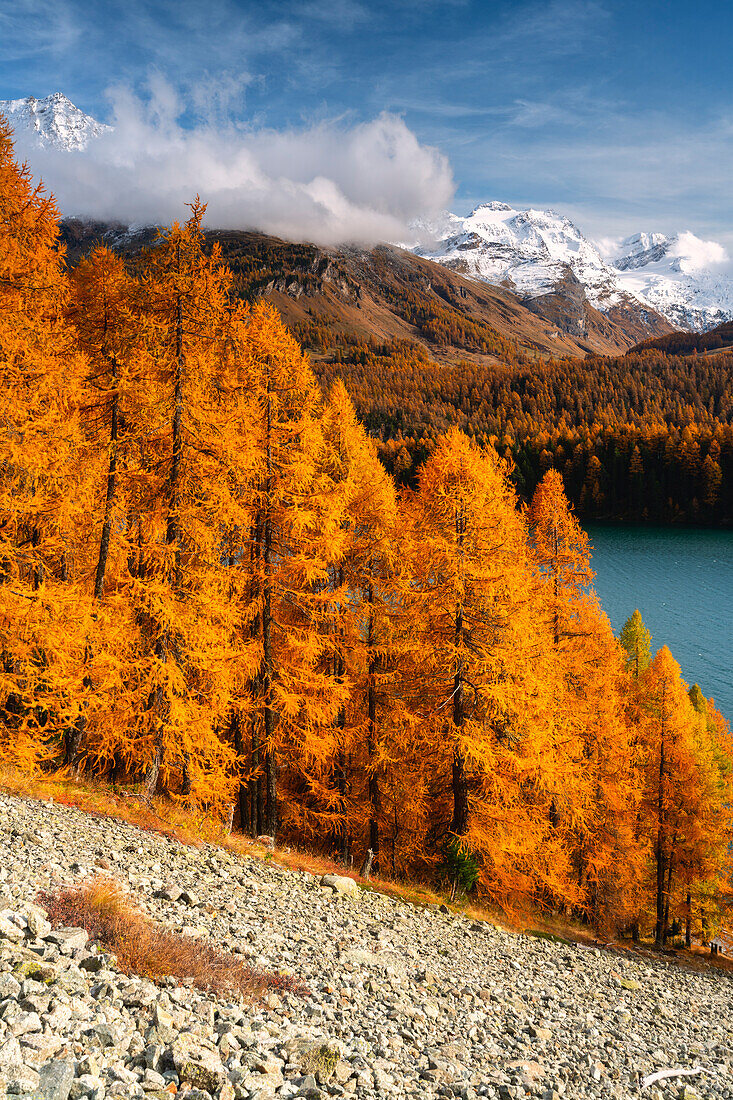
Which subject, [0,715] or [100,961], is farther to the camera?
[0,715]

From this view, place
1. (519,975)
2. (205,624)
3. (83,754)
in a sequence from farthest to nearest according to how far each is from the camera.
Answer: (83,754), (205,624), (519,975)

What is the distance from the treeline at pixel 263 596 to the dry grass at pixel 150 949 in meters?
5.09

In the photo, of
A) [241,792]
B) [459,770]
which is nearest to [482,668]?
[459,770]

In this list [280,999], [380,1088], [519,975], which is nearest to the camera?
[380,1088]

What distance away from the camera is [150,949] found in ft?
20.6

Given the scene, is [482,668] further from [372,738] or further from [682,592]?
[682,592]

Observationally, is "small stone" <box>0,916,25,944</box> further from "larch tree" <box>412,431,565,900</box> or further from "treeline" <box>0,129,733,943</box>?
"larch tree" <box>412,431,565,900</box>

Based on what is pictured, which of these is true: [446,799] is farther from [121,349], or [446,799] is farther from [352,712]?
[121,349]

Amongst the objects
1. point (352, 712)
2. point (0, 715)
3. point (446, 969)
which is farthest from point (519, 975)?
point (0, 715)

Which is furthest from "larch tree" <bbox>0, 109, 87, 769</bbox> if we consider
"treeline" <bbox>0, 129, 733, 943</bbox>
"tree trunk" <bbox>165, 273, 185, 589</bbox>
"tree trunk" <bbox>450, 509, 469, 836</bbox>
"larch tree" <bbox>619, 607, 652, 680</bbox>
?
"larch tree" <bbox>619, 607, 652, 680</bbox>

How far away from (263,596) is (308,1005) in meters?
10.0

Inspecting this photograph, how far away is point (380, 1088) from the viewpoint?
552cm

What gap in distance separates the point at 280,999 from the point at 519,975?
22.3ft

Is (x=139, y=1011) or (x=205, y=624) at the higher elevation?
(x=205, y=624)
